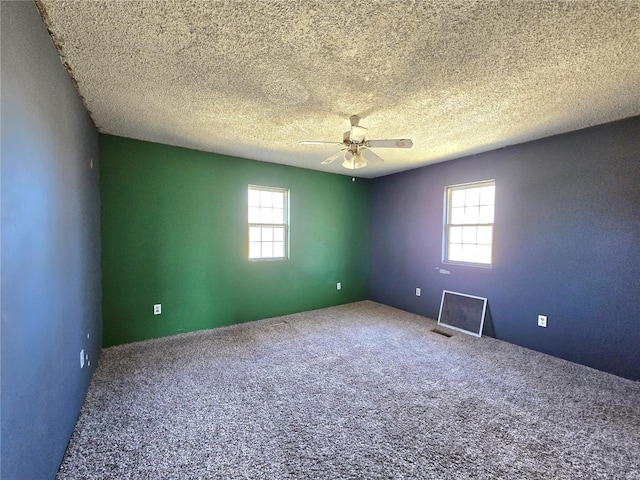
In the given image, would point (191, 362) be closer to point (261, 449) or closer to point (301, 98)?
point (261, 449)

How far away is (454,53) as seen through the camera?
1614 millimetres

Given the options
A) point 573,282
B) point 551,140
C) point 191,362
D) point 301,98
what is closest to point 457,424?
point 573,282

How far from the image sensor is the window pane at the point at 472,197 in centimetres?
379

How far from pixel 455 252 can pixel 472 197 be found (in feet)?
2.68

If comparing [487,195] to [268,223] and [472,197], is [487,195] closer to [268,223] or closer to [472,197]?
[472,197]

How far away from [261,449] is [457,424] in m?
1.32

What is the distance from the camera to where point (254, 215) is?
161 inches

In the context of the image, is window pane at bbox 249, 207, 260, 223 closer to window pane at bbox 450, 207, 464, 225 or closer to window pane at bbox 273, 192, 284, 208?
window pane at bbox 273, 192, 284, 208

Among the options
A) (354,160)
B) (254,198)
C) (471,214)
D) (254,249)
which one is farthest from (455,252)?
(254,198)

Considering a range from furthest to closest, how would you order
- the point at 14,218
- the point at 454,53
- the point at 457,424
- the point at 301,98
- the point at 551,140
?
the point at 551,140
the point at 301,98
the point at 457,424
the point at 454,53
the point at 14,218

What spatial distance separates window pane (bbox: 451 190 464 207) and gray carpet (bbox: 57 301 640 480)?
6.37 ft

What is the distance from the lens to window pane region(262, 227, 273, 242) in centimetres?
418

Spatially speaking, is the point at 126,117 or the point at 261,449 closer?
the point at 261,449

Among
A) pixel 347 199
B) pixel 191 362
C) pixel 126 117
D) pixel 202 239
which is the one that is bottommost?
pixel 191 362
